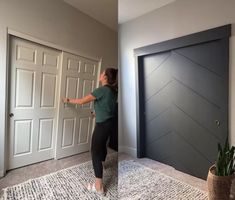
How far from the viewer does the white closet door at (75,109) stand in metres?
0.74

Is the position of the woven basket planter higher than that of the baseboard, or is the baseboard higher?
the baseboard

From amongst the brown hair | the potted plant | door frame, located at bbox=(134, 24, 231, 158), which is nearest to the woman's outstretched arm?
the brown hair

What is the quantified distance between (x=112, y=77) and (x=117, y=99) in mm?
102

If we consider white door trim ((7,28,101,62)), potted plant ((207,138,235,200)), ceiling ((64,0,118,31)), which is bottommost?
potted plant ((207,138,235,200))

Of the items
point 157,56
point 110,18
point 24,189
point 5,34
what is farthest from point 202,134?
point 5,34

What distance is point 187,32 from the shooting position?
0.74m

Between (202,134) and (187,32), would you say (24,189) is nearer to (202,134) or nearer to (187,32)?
(202,134)

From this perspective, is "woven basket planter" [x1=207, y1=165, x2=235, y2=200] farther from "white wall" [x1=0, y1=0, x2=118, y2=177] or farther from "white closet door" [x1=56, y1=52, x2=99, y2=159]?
"white wall" [x1=0, y1=0, x2=118, y2=177]

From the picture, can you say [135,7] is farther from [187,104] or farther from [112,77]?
[187,104]

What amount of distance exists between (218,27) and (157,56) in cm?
25

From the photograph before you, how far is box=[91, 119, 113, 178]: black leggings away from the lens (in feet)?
2.56

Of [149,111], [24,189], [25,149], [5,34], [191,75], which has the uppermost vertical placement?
[5,34]

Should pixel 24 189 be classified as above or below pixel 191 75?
below

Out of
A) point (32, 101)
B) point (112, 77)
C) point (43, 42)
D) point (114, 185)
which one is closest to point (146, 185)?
point (114, 185)
